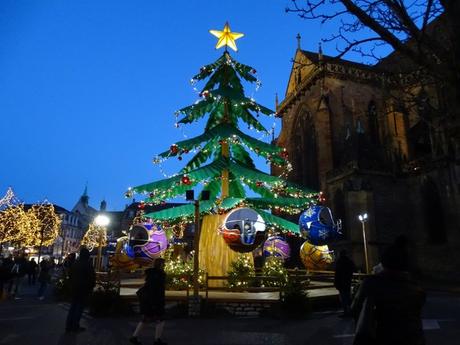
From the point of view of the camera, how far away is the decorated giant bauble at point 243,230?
9.66 m

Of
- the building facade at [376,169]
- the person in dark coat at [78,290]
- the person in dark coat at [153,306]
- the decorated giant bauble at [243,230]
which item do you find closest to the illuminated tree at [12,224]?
the person in dark coat at [78,290]

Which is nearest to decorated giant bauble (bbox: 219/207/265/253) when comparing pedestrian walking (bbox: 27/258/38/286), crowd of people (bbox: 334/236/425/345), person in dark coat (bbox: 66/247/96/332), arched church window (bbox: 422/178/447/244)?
person in dark coat (bbox: 66/247/96/332)

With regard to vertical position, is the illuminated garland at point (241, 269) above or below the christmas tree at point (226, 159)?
below

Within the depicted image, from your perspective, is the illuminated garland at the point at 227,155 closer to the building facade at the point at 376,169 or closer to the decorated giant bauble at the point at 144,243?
the decorated giant bauble at the point at 144,243

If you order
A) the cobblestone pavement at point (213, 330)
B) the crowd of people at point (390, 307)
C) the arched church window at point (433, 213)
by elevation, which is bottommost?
the cobblestone pavement at point (213, 330)

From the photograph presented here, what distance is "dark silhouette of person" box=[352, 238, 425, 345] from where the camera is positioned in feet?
8.87

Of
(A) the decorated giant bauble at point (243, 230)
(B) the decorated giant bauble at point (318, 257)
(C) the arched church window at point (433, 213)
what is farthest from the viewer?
(C) the arched church window at point (433, 213)

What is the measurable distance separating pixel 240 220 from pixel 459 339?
5.61 m

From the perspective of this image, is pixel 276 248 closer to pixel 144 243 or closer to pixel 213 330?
pixel 144 243

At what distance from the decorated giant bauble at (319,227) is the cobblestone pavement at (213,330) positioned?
220 centimetres

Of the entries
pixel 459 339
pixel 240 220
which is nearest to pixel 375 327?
pixel 459 339

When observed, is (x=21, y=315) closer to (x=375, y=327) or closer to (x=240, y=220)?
(x=240, y=220)

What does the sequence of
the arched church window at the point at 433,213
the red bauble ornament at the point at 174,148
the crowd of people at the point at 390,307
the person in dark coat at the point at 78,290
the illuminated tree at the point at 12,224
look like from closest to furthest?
1. the crowd of people at the point at 390,307
2. the person in dark coat at the point at 78,290
3. the red bauble ornament at the point at 174,148
4. the arched church window at the point at 433,213
5. the illuminated tree at the point at 12,224

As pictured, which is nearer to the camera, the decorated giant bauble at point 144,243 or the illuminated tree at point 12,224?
the decorated giant bauble at point 144,243
